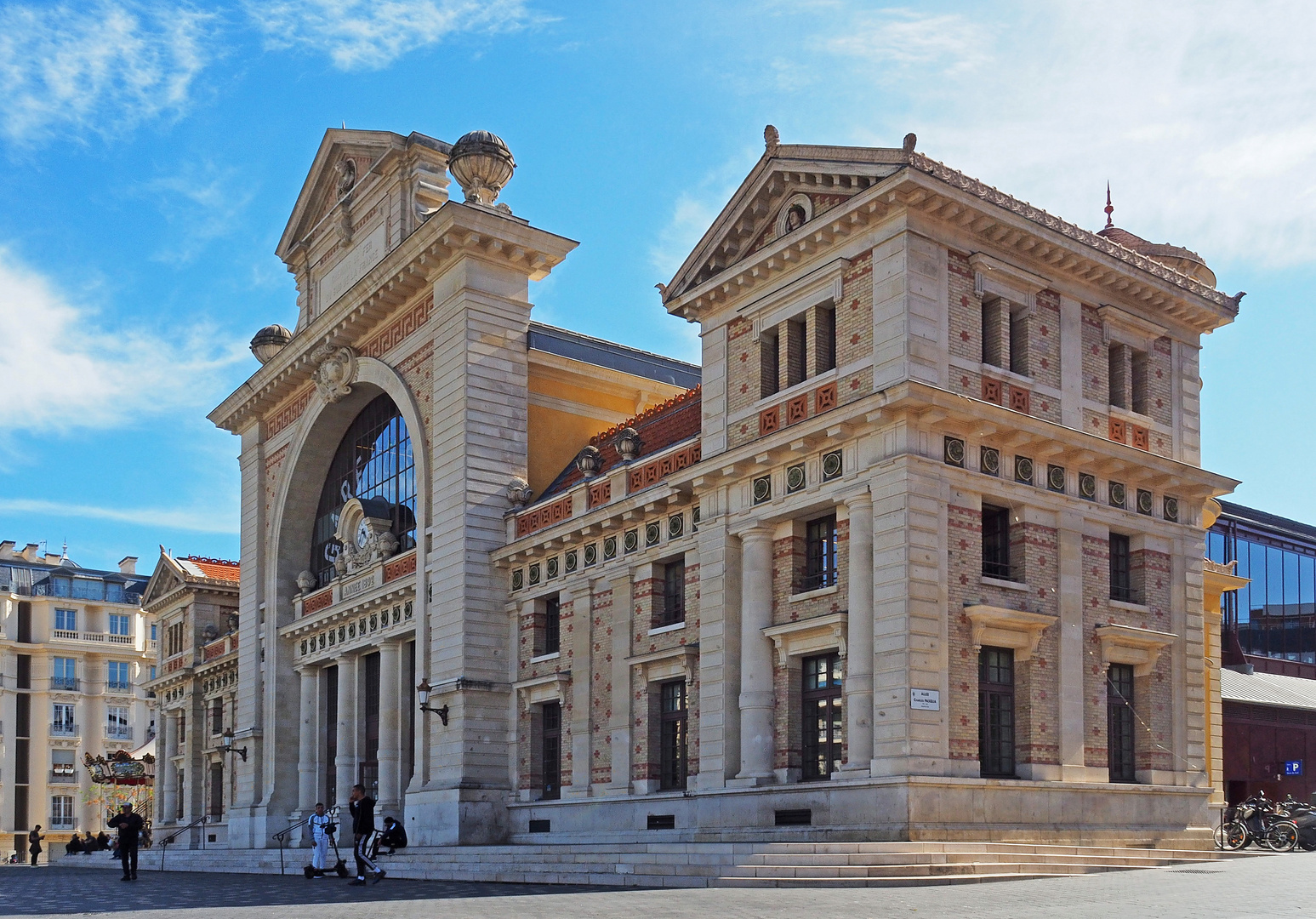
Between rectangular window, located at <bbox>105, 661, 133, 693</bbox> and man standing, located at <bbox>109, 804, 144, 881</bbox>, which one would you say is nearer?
man standing, located at <bbox>109, 804, 144, 881</bbox>

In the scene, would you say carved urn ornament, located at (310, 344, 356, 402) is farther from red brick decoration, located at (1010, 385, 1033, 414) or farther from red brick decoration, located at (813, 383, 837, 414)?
red brick decoration, located at (1010, 385, 1033, 414)

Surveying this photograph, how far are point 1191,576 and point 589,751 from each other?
1288cm

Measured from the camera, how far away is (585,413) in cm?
3806

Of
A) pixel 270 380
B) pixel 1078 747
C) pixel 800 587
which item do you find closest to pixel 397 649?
pixel 270 380

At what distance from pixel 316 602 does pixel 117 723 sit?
197ft

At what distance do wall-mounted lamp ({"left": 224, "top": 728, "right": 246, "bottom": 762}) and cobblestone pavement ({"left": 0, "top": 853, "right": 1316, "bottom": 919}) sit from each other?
2086 cm

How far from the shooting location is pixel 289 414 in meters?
45.8

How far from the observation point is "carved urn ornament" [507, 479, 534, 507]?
1369 inches

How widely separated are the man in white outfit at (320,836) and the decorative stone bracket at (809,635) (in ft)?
29.2

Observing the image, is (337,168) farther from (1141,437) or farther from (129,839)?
(1141,437)

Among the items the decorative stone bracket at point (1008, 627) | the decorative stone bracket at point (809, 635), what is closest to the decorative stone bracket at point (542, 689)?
the decorative stone bracket at point (809, 635)

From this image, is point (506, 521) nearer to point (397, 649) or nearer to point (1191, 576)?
point (397, 649)

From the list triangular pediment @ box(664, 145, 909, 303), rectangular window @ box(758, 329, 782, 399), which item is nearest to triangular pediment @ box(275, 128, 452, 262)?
triangular pediment @ box(664, 145, 909, 303)

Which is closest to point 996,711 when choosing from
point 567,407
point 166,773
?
point 567,407
